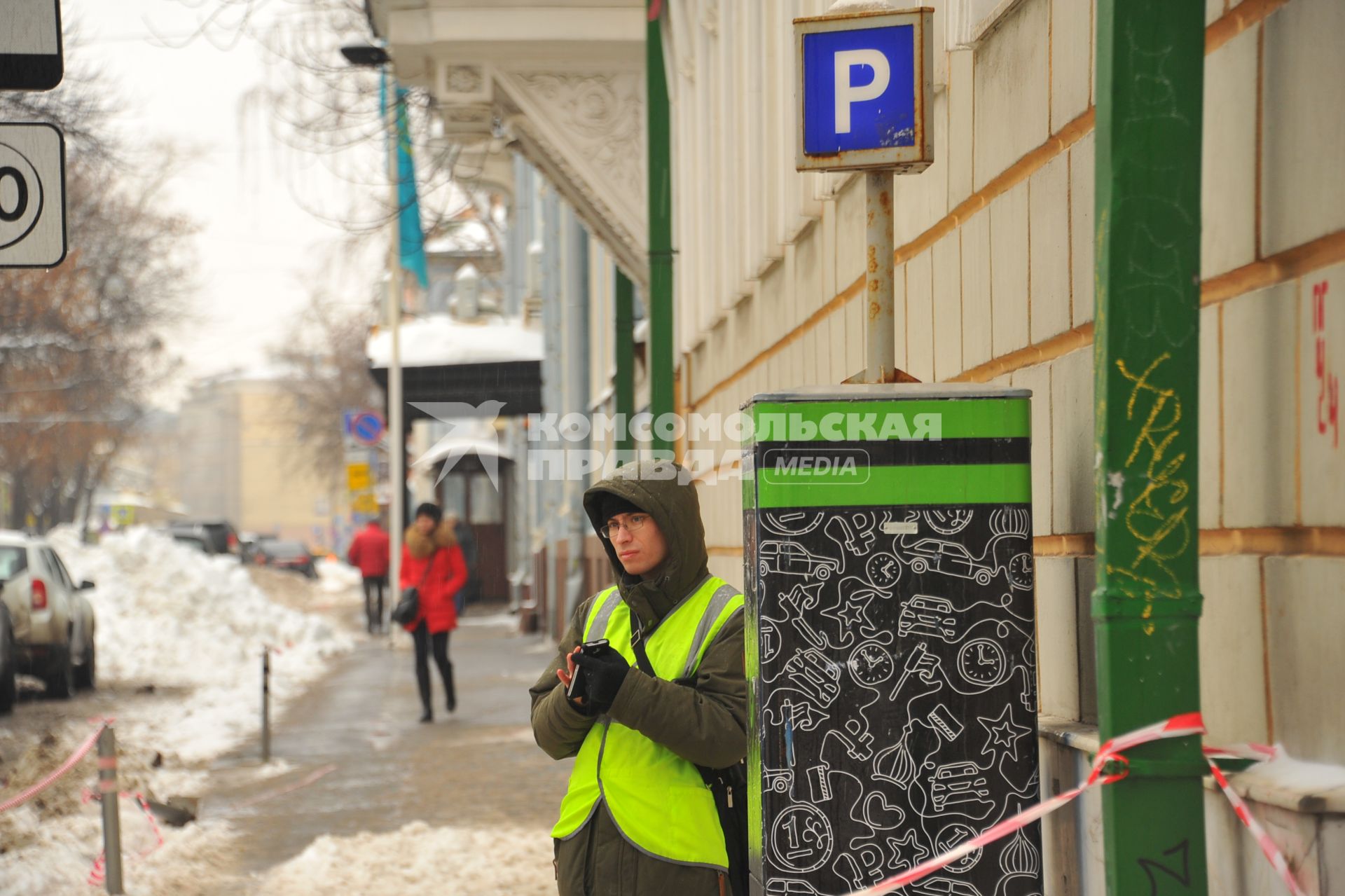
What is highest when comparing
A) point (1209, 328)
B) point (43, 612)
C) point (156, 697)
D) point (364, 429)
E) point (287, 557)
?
point (364, 429)

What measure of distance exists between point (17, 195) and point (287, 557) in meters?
63.0

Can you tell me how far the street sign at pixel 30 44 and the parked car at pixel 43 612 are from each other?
11.6 m

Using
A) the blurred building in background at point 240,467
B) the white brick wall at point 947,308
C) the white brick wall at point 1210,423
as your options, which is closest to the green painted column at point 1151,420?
the white brick wall at point 1210,423

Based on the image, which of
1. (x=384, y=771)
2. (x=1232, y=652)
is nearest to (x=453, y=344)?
(x=384, y=771)

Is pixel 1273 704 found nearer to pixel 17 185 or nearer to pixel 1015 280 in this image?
pixel 1015 280

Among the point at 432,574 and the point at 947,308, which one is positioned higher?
the point at 947,308

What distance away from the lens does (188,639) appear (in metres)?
23.2

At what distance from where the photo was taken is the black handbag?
1380cm

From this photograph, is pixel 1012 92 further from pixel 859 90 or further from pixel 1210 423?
pixel 1210 423

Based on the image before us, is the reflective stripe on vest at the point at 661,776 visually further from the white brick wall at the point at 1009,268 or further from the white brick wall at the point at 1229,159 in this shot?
the white brick wall at the point at 1229,159

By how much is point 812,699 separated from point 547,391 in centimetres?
2338

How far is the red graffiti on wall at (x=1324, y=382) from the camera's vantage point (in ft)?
8.66

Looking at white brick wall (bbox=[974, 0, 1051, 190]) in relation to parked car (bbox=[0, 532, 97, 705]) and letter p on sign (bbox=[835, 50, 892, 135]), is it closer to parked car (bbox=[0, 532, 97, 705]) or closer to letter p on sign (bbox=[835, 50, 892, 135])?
letter p on sign (bbox=[835, 50, 892, 135])

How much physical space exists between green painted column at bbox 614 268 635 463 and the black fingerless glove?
11.5 metres
